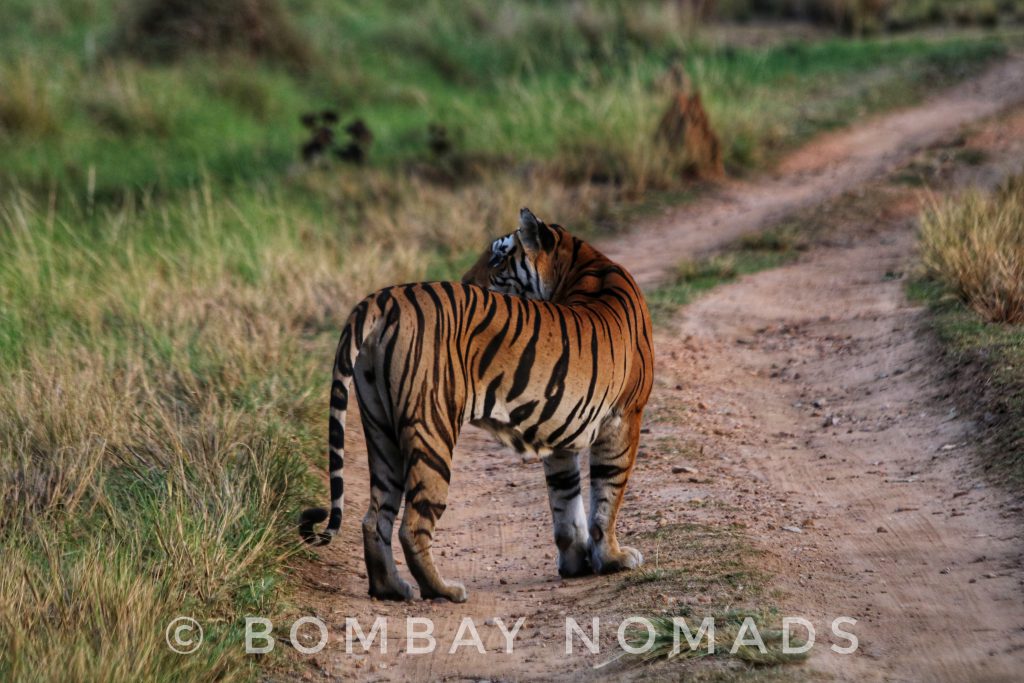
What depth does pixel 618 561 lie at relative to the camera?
5.23 meters

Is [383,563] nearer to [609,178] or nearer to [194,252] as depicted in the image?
[194,252]

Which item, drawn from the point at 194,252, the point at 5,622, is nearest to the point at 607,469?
the point at 5,622

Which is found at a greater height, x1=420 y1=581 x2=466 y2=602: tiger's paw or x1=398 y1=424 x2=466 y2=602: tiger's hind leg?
x1=398 y1=424 x2=466 y2=602: tiger's hind leg

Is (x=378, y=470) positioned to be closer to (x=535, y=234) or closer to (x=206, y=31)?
(x=535, y=234)

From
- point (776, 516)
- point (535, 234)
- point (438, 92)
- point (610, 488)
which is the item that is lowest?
Result: point (438, 92)

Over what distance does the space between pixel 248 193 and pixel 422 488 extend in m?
8.02

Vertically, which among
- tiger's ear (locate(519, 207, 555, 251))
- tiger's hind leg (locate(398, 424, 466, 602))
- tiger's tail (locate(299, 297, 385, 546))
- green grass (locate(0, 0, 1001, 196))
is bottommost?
green grass (locate(0, 0, 1001, 196))

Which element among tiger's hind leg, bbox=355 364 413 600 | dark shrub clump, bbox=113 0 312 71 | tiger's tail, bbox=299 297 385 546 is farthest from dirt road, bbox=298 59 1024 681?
dark shrub clump, bbox=113 0 312 71

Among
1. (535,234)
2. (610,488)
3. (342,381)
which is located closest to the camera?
(342,381)

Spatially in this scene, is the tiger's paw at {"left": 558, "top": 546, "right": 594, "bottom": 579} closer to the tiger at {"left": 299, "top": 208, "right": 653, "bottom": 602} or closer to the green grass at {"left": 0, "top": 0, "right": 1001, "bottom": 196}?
the tiger at {"left": 299, "top": 208, "right": 653, "bottom": 602}

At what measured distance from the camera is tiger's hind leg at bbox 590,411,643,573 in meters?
5.23

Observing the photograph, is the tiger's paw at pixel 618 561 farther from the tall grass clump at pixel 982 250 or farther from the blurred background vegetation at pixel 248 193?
the tall grass clump at pixel 982 250

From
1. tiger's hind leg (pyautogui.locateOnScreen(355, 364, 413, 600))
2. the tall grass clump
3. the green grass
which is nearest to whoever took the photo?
tiger's hind leg (pyautogui.locateOnScreen(355, 364, 413, 600))

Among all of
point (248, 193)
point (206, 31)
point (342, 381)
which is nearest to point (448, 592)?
point (342, 381)
